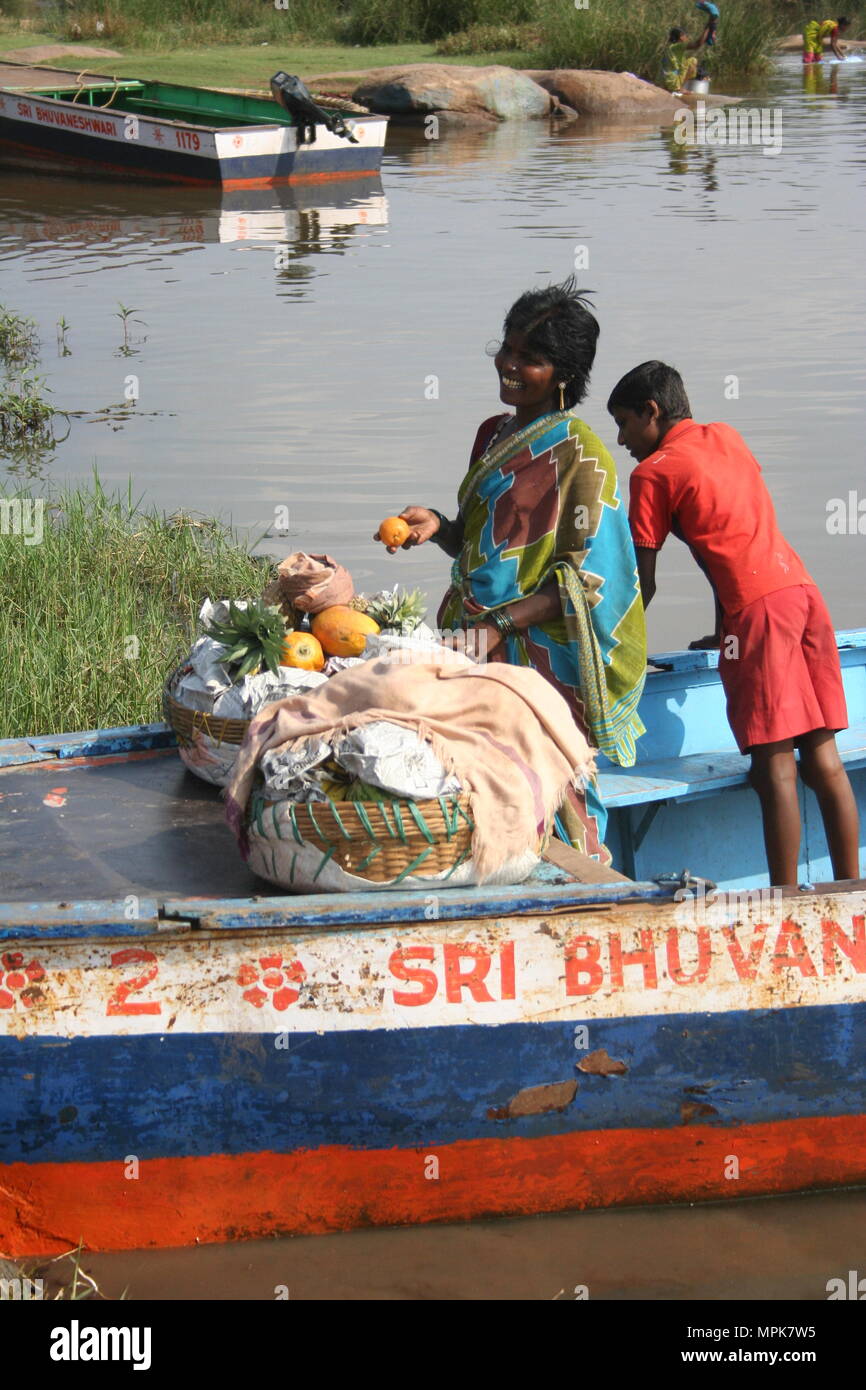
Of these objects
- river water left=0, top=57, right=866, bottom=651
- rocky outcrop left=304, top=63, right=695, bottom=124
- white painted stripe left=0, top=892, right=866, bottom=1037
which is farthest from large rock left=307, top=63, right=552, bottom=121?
white painted stripe left=0, top=892, right=866, bottom=1037

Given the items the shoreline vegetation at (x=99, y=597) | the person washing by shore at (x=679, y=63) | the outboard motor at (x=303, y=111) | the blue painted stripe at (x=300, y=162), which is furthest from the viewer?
the person washing by shore at (x=679, y=63)

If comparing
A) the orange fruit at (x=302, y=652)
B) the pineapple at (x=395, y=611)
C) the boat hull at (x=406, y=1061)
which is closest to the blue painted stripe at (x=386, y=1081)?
the boat hull at (x=406, y=1061)

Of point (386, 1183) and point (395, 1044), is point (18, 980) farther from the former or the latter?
point (386, 1183)

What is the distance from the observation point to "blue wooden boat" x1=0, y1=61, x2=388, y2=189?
15125 mm

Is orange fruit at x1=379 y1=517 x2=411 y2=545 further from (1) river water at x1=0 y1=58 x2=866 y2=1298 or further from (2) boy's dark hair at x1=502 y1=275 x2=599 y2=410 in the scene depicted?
(1) river water at x1=0 y1=58 x2=866 y2=1298

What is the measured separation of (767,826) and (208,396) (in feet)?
20.2

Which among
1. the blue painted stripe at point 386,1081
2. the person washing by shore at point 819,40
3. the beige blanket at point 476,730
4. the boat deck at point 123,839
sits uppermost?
the person washing by shore at point 819,40

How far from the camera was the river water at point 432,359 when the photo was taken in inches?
121

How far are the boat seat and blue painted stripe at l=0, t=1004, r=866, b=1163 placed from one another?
753 millimetres

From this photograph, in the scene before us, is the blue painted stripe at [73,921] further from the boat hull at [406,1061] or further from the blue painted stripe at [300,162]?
the blue painted stripe at [300,162]

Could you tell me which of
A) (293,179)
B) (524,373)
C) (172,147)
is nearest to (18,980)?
(524,373)

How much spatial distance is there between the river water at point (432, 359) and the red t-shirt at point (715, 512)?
4.49ft

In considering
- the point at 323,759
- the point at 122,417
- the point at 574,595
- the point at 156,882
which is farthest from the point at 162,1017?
the point at 122,417

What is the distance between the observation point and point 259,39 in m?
25.4
